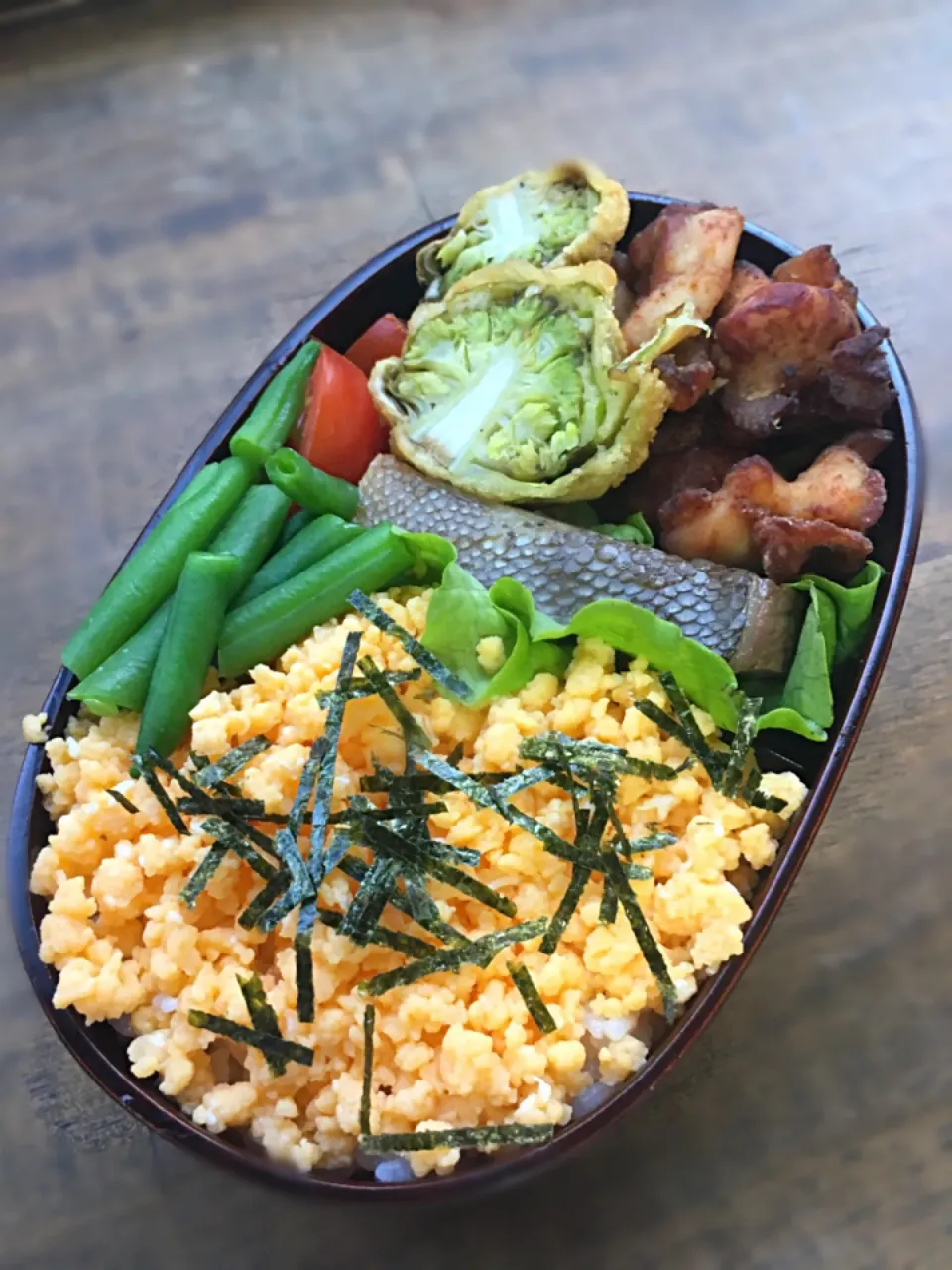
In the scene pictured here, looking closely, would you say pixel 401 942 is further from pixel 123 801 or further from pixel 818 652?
pixel 818 652

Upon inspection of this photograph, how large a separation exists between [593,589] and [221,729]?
53 centimetres

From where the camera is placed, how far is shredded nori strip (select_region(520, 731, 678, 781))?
1386 millimetres

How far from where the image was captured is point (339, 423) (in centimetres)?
175

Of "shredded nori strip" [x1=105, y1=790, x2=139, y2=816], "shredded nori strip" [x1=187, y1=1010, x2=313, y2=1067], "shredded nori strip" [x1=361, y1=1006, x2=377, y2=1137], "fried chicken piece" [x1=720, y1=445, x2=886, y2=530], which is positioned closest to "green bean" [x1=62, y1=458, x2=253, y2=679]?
"shredded nori strip" [x1=105, y1=790, x2=139, y2=816]

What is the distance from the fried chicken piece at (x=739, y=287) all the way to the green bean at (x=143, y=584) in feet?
2.60

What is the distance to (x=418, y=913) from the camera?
1342mm

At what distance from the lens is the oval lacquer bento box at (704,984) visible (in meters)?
1.28

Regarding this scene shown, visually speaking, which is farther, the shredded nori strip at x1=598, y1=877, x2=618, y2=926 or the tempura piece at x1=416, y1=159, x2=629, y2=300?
the tempura piece at x1=416, y1=159, x2=629, y2=300

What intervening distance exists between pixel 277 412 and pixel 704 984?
1.01 meters

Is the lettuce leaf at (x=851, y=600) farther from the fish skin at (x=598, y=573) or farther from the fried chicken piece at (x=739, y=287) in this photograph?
the fried chicken piece at (x=739, y=287)

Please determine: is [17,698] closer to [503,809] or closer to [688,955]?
[503,809]

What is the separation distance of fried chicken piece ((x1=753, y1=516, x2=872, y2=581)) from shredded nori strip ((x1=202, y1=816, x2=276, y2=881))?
0.77 metres

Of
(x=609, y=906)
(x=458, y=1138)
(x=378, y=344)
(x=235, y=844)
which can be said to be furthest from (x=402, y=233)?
(x=458, y=1138)

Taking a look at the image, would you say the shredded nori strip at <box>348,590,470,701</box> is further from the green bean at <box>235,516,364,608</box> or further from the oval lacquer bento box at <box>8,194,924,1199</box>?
the oval lacquer bento box at <box>8,194,924,1199</box>
